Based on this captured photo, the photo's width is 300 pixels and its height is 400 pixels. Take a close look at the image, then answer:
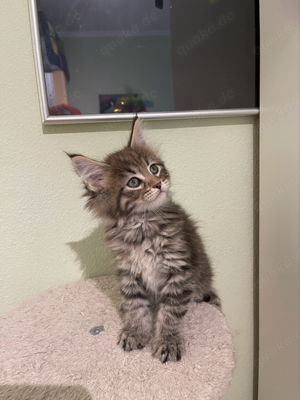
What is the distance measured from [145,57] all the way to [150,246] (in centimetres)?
78

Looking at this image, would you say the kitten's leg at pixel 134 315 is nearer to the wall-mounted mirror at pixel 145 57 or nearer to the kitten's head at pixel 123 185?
the kitten's head at pixel 123 185

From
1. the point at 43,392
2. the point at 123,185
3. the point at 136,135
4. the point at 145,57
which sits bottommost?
the point at 43,392

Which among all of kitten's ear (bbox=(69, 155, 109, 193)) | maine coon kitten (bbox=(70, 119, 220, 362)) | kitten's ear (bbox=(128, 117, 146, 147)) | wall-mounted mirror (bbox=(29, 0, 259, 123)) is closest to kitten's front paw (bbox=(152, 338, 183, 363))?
maine coon kitten (bbox=(70, 119, 220, 362))

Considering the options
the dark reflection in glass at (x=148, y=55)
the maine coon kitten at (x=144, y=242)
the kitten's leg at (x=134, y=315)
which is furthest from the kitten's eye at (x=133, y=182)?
the dark reflection in glass at (x=148, y=55)

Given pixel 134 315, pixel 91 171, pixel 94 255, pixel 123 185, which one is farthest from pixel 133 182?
pixel 94 255

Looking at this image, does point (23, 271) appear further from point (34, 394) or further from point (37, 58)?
point (37, 58)

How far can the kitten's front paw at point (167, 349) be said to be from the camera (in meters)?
0.81

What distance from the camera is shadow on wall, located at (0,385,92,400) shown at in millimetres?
718

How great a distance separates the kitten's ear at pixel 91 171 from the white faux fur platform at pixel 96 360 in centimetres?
52

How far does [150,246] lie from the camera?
34.8 inches

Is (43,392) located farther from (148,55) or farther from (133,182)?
(148,55)

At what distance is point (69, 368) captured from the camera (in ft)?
2.64

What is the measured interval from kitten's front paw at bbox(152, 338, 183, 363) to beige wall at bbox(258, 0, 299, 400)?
0.52m

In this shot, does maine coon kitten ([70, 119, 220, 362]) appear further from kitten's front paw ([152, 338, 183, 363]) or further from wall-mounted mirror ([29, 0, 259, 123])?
wall-mounted mirror ([29, 0, 259, 123])
